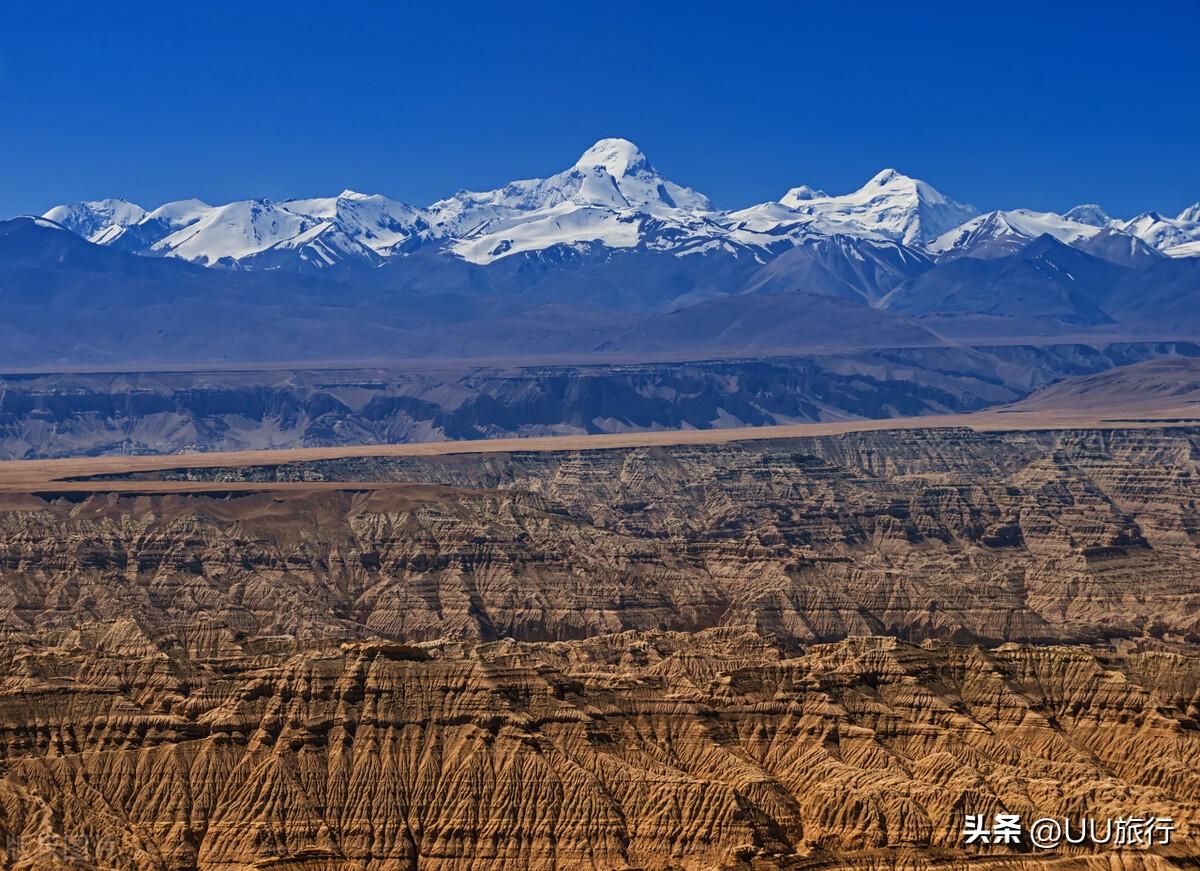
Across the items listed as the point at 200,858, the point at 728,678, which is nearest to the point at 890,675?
the point at 728,678

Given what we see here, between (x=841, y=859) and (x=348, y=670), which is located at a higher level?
(x=348, y=670)

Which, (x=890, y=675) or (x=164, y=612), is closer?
(x=890, y=675)

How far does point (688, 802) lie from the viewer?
113 metres

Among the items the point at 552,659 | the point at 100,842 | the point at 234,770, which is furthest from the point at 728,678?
the point at 100,842

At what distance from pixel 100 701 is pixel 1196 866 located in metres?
52.3

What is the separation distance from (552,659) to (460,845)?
36743 mm

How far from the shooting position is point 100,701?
11888 cm

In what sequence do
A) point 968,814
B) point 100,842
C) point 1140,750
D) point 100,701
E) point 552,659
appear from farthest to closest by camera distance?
point 552,659 → point 1140,750 → point 100,701 → point 968,814 → point 100,842

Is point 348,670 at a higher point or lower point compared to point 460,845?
higher

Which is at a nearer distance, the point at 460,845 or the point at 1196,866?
the point at 1196,866

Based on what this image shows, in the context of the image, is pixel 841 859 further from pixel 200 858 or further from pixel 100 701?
pixel 100 701

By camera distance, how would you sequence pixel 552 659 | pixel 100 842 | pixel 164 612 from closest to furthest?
1. pixel 100 842
2. pixel 552 659
3. pixel 164 612

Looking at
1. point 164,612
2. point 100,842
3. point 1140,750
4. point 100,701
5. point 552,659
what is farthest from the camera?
point 164,612

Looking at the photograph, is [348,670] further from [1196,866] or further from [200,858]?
[1196,866]
